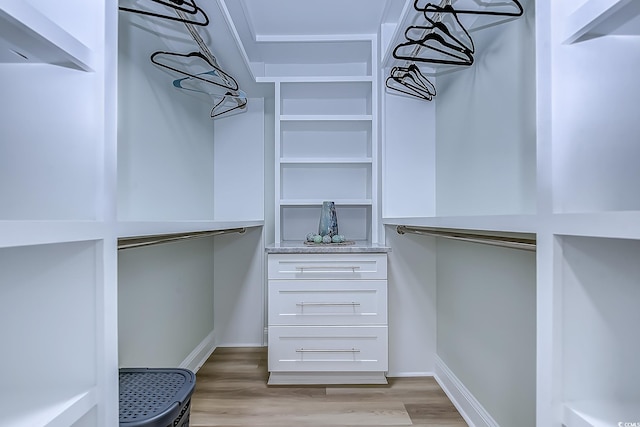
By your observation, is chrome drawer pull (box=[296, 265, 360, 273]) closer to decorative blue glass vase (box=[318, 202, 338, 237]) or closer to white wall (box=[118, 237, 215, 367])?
decorative blue glass vase (box=[318, 202, 338, 237])

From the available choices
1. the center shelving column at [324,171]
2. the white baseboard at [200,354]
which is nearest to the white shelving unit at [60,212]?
the white baseboard at [200,354]

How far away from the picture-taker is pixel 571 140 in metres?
0.62

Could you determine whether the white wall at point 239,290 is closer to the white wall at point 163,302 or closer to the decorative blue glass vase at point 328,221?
the white wall at point 163,302

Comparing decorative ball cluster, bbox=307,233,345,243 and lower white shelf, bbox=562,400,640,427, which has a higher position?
decorative ball cluster, bbox=307,233,345,243

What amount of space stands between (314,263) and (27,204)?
145 cm

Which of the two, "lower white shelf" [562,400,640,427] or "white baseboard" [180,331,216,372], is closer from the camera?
"lower white shelf" [562,400,640,427]

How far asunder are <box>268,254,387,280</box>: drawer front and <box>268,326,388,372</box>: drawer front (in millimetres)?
281

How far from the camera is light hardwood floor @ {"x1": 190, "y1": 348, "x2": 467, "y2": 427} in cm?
170

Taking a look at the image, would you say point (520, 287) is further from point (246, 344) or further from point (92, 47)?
point (246, 344)

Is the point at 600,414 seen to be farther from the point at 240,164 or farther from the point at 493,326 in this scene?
the point at 240,164

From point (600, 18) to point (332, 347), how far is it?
5.86ft

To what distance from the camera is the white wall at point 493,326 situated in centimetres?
127

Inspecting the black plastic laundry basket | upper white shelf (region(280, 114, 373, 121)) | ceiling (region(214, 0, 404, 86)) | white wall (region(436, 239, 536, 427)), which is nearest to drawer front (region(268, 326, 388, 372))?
white wall (region(436, 239, 536, 427))

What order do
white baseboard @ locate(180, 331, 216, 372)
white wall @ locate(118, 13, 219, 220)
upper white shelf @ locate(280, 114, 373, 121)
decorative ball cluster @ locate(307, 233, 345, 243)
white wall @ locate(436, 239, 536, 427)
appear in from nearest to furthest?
white wall @ locate(436, 239, 536, 427), white wall @ locate(118, 13, 219, 220), white baseboard @ locate(180, 331, 216, 372), decorative ball cluster @ locate(307, 233, 345, 243), upper white shelf @ locate(280, 114, 373, 121)
